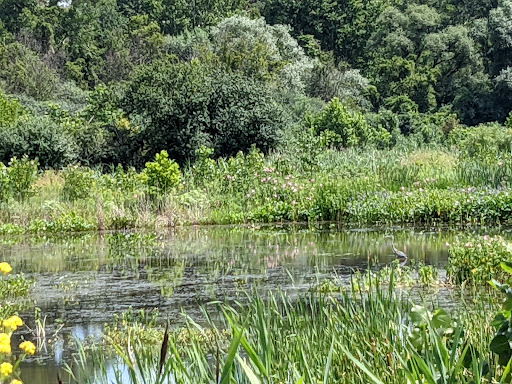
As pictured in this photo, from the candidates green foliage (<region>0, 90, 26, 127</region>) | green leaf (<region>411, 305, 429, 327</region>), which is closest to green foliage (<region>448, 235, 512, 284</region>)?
green leaf (<region>411, 305, 429, 327</region>)

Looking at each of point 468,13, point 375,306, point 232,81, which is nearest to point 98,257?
point 375,306

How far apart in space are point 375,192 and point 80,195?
19.7 ft

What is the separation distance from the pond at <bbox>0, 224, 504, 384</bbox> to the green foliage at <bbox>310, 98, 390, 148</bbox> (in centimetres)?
1123

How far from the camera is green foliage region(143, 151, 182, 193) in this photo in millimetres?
15812

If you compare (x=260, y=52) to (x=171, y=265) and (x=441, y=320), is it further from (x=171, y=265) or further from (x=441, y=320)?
(x=441, y=320)

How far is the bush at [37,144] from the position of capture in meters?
21.7

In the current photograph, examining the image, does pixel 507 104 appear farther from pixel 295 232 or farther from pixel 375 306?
pixel 375 306

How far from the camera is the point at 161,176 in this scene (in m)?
15.9

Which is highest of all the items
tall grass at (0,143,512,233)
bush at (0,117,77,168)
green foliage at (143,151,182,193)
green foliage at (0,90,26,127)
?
green foliage at (0,90,26,127)

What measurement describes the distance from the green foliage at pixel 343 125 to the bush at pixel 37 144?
8204 mm

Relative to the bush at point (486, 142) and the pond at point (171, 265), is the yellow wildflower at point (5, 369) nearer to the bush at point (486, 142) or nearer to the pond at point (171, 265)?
the pond at point (171, 265)

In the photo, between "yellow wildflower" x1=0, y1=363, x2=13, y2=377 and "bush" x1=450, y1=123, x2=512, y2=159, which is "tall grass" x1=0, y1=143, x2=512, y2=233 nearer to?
"bush" x1=450, y1=123, x2=512, y2=159

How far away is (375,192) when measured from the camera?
15.0m

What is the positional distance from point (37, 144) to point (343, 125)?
9.44m
